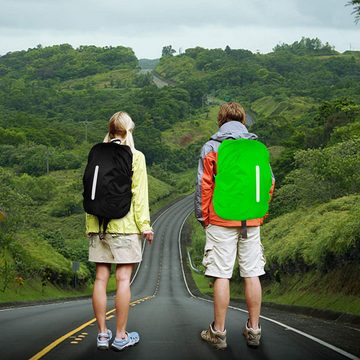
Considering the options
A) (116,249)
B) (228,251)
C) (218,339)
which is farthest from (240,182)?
(218,339)

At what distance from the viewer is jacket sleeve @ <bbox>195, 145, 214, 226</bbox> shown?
8.27m

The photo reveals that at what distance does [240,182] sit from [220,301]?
4.60 feet

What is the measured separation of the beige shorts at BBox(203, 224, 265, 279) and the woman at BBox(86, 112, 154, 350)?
753 millimetres

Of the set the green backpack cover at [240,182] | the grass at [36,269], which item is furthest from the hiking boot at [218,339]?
the grass at [36,269]

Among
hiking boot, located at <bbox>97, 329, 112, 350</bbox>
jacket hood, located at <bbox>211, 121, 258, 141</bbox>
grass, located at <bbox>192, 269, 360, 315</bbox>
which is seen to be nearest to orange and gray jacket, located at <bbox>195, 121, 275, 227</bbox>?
jacket hood, located at <bbox>211, 121, 258, 141</bbox>

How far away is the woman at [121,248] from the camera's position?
801 centimetres

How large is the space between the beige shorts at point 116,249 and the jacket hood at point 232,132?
1.56 m

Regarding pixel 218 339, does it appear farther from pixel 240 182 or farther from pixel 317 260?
pixel 317 260

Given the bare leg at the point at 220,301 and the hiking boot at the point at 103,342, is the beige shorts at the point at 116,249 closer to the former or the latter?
the hiking boot at the point at 103,342

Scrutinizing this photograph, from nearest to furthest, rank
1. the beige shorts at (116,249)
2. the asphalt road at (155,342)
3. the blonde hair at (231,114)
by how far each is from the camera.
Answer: the asphalt road at (155,342) → the beige shorts at (116,249) → the blonde hair at (231,114)

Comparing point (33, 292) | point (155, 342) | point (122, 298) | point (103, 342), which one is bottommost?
point (33, 292)

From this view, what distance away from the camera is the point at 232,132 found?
8.59 metres

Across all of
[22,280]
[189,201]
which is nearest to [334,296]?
[22,280]

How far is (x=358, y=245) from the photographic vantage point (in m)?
21.3
